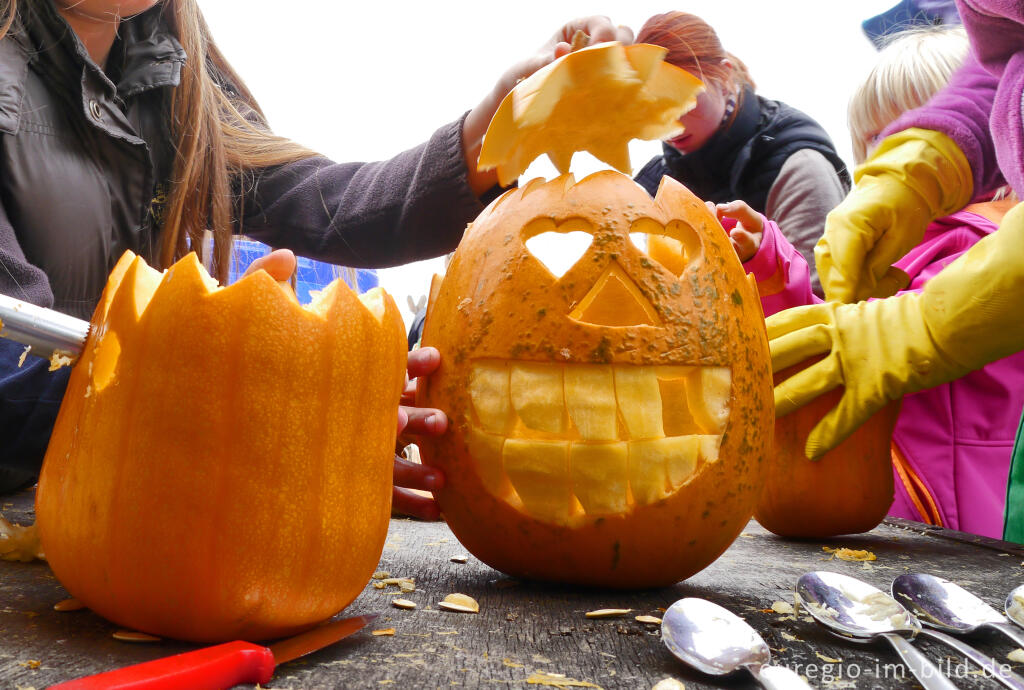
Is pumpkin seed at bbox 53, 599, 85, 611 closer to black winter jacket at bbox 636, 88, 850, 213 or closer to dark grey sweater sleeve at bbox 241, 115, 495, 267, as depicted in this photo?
dark grey sweater sleeve at bbox 241, 115, 495, 267

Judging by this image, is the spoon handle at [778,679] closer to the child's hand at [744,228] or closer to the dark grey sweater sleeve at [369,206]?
the child's hand at [744,228]

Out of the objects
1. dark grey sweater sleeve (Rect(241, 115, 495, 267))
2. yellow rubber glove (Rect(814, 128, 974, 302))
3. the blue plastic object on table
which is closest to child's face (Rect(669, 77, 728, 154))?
yellow rubber glove (Rect(814, 128, 974, 302))

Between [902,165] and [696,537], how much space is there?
1164 millimetres

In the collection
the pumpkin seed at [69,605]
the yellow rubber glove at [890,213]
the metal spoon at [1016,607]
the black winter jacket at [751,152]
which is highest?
the black winter jacket at [751,152]

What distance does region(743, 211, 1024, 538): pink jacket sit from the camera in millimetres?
1557

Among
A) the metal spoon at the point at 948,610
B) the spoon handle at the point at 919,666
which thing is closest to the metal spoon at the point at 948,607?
the metal spoon at the point at 948,610

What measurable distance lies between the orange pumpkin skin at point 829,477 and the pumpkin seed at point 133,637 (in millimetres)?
1054

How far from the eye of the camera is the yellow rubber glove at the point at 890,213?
159 centimetres

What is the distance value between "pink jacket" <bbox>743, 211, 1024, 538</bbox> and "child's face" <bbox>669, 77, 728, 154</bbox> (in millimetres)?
840

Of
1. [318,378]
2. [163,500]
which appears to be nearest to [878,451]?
[318,378]

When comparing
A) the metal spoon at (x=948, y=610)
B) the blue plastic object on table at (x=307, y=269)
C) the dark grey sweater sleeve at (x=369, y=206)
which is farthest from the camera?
the blue plastic object on table at (x=307, y=269)

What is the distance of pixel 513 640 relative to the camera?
0.72 m

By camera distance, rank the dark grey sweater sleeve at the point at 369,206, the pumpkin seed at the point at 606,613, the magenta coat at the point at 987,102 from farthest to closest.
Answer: the dark grey sweater sleeve at the point at 369,206
the magenta coat at the point at 987,102
the pumpkin seed at the point at 606,613

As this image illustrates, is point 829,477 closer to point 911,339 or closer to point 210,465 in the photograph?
point 911,339
